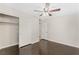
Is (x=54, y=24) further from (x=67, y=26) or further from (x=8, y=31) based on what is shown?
(x=8, y=31)

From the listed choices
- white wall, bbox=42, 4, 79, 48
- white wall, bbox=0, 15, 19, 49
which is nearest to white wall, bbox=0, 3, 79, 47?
white wall, bbox=42, 4, 79, 48

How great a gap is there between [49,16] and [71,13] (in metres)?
1.20

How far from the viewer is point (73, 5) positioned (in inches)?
132

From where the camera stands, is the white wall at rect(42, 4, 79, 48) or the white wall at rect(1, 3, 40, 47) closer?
the white wall at rect(1, 3, 40, 47)

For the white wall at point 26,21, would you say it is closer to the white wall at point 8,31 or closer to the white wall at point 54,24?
the white wall at point 54,24

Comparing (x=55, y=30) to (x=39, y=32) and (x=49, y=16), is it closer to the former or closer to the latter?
(x=49, y=16)

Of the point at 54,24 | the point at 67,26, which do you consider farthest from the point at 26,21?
the point at 67,26

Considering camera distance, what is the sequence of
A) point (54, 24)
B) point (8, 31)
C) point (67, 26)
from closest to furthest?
point (8, 31) < point (54, 24) < point (67, 26)

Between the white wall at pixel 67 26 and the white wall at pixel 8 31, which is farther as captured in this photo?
the white wall at pixel 67 26

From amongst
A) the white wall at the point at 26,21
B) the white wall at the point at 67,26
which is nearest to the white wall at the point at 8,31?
the white wall at the point at 26,21

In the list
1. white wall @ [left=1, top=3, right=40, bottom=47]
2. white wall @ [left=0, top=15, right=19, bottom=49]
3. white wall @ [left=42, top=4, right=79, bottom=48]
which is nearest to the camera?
white wall @ [left=1, top=3, right=40, bottom=47]

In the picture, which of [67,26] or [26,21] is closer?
[26,21]

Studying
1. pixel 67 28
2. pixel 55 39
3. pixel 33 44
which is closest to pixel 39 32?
pixel 33 44

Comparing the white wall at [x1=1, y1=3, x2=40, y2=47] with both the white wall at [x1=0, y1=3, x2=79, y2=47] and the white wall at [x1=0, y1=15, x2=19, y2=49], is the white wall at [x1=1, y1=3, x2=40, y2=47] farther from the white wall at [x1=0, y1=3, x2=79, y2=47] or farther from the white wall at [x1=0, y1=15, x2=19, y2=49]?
the white wall at [x1=0, y1=15, x2=19, y2=49]
